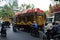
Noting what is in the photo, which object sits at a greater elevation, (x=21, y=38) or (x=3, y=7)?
(x=3, y=7)

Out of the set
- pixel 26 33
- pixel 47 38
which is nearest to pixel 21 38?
pixel 26 33

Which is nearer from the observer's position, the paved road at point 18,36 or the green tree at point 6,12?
the green tree at point 6,12

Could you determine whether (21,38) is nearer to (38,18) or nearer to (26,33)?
(26,33)

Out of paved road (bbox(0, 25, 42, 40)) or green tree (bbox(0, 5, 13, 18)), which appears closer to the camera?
green tree (bbox(0, 5, 13, 18))

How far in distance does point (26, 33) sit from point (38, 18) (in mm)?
A: 297

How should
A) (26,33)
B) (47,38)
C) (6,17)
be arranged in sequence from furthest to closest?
(26,33)
(47,38)
(6,17)

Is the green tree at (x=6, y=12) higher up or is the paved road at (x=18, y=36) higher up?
the green tree at (x=6, y=12)

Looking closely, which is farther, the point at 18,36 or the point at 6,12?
the point at 18,36

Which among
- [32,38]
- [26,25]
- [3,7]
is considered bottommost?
[32,38]

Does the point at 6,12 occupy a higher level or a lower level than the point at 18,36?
higher

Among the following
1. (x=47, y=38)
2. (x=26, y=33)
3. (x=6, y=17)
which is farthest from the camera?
(x=26, y=33)

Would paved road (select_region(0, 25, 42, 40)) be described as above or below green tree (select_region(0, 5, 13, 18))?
below

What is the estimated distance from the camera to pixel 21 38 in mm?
3324

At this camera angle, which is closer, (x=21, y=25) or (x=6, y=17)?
(x=6, y=17)
